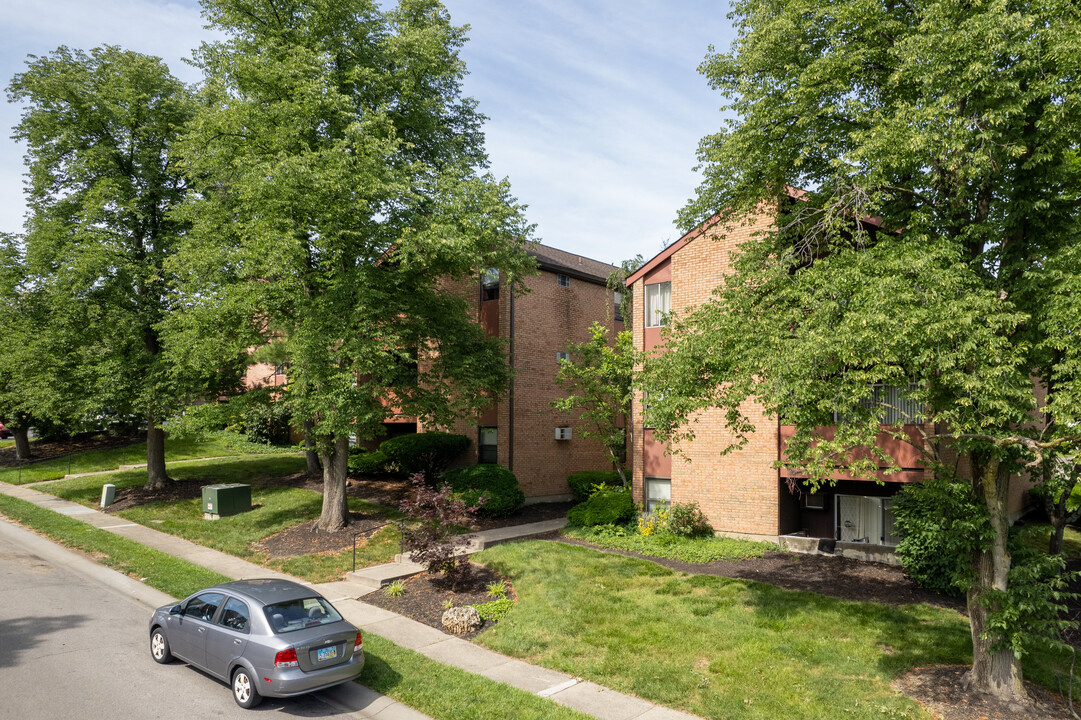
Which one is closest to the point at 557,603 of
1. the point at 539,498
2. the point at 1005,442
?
the point at 1005,442

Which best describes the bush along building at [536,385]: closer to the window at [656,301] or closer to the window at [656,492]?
the window at [656,301]

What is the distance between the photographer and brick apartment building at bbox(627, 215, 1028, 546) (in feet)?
56.3

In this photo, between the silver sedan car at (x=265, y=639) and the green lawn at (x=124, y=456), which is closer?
the silver sedan car at (x=265, y=639)

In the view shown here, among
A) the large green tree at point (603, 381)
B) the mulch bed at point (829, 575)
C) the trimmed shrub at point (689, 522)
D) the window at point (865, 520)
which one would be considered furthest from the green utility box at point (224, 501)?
the window at point (865, 520)

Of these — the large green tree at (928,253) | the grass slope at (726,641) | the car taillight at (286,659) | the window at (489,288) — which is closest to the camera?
the large green tree at (928,253)

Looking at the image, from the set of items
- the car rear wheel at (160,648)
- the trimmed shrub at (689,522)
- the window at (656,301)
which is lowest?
the car rear wheel at (160,648)

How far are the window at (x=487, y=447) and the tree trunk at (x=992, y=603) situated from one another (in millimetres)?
17586

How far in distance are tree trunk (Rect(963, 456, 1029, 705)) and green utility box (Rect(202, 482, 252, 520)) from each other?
21049 millimetres

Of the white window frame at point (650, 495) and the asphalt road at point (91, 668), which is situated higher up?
the white window frame at point (650, 495)

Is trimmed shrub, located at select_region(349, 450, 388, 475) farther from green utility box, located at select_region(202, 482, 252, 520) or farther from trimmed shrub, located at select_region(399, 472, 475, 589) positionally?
trimmed shrub, located at select_region(399, 472, 475, 589)

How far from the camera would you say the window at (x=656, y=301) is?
20406mm

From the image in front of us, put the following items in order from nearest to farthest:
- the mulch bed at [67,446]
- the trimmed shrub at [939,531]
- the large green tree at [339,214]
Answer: the trimmed shrub at [939,531] < the large green tree at [339,214] < the mulch bed at [67,446]

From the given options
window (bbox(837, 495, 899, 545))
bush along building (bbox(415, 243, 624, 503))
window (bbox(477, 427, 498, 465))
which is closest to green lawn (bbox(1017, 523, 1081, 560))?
window (bbox(837, 495, 899, 545))

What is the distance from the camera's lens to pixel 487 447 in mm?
25469
